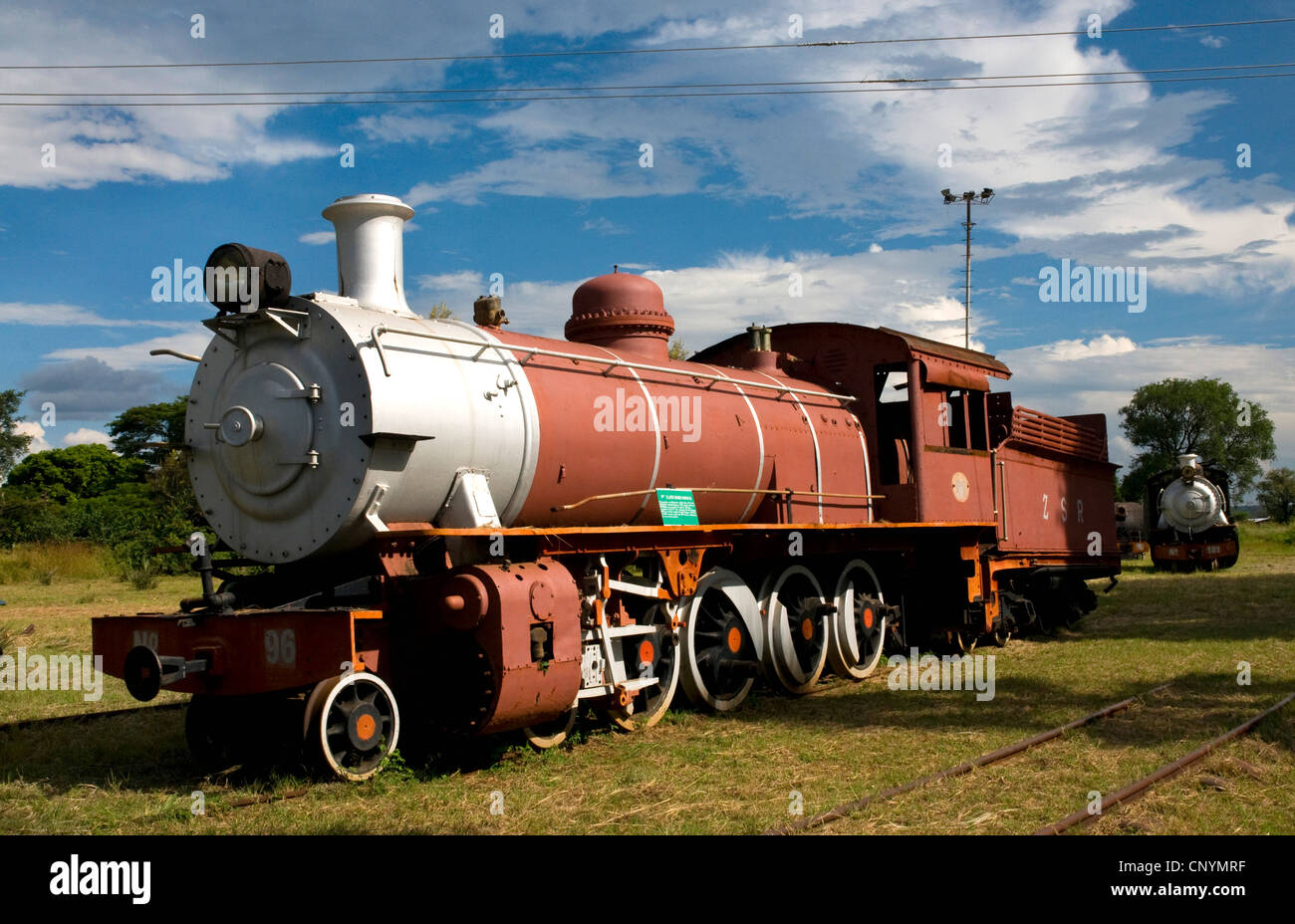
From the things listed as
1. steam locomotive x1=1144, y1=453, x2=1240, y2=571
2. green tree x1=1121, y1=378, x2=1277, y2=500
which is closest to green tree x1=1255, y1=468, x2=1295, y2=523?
green tree x1=1121, y1=378, x2=1277, y2=500

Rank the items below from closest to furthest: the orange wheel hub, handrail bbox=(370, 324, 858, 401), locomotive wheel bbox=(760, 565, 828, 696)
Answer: the orange wheel hub → handrail bbox=(370, 324, 858, 401) → locomotive wheel bbox=(760, 565, 828, 696)

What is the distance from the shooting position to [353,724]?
6.65 m

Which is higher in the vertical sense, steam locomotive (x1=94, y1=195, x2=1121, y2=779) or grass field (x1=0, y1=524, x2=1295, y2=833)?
steam locomotive (x1=94, y1=195, x2=1121, y2=779)

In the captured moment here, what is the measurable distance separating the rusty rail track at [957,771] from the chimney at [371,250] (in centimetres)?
460

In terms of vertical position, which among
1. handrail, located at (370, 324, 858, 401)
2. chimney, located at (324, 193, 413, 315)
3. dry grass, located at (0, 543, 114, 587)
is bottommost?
dry grass, located at (0, 543, 114, 587)

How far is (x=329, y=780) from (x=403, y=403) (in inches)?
95.7

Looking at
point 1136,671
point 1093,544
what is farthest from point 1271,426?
point 1136,671

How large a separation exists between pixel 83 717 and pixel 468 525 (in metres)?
4.93

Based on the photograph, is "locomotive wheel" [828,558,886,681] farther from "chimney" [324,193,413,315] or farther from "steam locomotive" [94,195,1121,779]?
"chimney" [324,193,413,315]

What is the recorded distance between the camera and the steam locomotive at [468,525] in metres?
6.91

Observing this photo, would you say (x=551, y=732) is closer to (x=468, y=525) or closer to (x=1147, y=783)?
(x=468, y=525)

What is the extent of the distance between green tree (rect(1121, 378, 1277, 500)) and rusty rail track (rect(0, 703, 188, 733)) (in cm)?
7801

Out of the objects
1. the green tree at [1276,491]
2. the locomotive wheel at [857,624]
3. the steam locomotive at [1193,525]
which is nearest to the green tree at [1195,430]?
the green tree at [1276,491]

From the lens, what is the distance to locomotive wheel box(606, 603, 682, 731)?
876 cm
